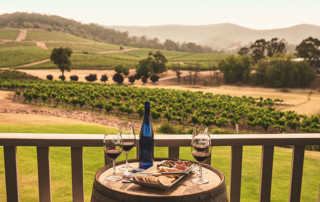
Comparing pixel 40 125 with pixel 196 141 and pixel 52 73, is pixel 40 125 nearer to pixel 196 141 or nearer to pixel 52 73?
pixel 52 73

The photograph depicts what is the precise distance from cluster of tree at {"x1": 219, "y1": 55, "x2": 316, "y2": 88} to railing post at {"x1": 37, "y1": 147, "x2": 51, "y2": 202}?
22.3m

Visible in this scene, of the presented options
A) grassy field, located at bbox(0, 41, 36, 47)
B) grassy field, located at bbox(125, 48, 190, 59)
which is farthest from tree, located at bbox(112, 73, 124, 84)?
grassy field, located at bbox(0, 41, 36, 47)

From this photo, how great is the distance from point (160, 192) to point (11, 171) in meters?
0.77

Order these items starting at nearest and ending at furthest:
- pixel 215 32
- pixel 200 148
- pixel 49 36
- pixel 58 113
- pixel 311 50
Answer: pixel 200 148 < pixel 58 113 < pixel 311 50 < pixel 49 36 < pixel 215 32

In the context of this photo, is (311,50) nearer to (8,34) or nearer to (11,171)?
(8,34)

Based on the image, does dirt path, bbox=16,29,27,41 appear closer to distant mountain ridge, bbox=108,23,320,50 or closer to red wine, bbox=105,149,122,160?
distant mountain ridge, bbox=108,23,320,50

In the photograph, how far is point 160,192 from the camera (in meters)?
0.79

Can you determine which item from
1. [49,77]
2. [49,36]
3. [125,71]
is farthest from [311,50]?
[49,36]

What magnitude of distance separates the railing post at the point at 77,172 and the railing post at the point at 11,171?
0.86ft

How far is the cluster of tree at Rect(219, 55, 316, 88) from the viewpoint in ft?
70.9

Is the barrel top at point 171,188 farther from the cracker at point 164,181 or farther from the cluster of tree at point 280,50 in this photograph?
the cluster of tree at point 280,50

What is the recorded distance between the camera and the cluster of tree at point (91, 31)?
26031 millimetres

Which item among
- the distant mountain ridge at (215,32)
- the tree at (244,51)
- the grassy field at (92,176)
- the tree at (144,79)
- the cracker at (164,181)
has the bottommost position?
the grassy field at (92,176)

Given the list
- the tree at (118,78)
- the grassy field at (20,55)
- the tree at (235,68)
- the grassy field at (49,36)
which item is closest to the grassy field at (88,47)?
the grassy field at (49,36)
